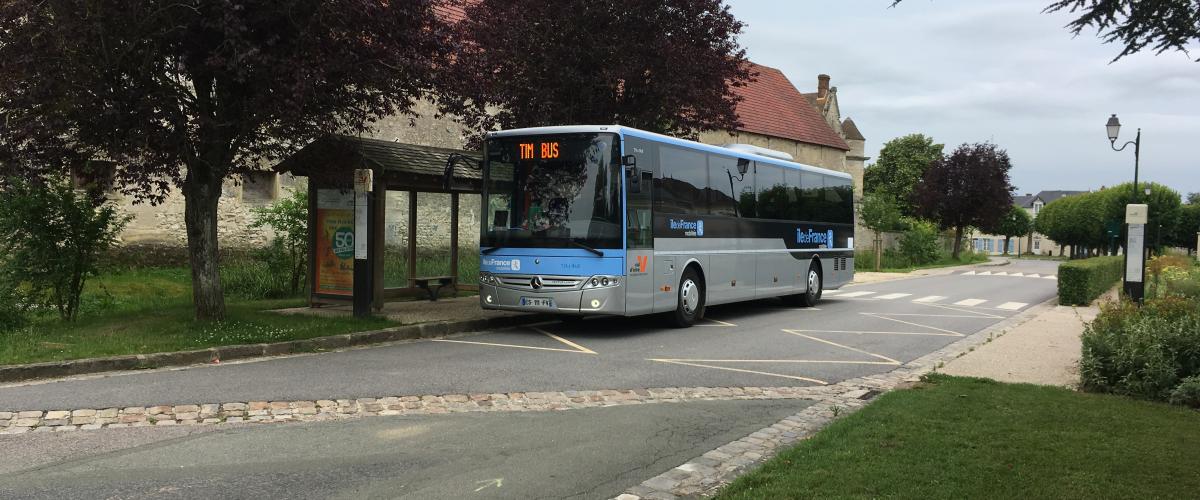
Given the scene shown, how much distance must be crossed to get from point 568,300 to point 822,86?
49.4 m

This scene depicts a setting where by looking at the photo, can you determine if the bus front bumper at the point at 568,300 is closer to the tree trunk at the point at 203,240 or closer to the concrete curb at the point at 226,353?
the concrete curb at the point at 226,353

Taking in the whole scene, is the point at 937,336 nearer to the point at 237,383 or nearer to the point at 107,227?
the point at 237,383

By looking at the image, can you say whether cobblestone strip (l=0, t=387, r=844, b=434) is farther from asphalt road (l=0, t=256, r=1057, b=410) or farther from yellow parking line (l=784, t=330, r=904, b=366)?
yellow parking line (l=784, t=330, r=904, b=366)

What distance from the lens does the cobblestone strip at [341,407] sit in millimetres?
6461

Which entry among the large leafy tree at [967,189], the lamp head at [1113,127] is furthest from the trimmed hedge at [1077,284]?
the large leafy tree at [967,189]

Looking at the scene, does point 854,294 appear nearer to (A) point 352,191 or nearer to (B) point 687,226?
(B) point 687,226

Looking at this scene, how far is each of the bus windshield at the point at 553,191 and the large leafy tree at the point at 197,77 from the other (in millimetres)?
1759

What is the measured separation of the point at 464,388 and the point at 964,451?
177 inches

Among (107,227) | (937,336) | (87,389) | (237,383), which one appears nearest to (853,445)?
(237,383)

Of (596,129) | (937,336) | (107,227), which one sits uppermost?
(596,129)

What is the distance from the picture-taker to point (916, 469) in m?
5.14

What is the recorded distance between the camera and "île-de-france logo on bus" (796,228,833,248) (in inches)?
698

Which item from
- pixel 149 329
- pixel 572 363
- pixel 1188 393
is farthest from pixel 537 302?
pixel 1188 393

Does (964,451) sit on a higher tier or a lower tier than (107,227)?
lower
